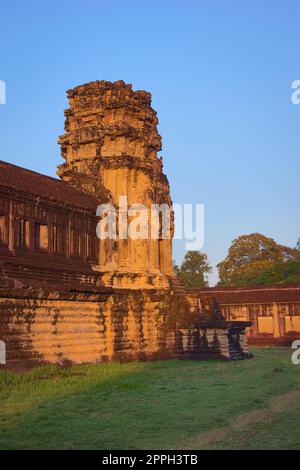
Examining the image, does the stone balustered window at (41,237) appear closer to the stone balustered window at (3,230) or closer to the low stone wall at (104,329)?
the stone balustered window at (3,230)

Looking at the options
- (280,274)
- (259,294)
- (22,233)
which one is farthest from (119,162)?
(280,274)

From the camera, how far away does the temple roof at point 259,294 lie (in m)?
43.3

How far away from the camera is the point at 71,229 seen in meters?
23.3

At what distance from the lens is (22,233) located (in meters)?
20.8

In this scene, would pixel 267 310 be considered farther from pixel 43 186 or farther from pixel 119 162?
pixel 43 186

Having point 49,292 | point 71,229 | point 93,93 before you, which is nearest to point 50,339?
point 49,292

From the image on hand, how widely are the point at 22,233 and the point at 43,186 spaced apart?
210 centimetres

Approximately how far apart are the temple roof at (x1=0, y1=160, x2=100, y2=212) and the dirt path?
10.4m

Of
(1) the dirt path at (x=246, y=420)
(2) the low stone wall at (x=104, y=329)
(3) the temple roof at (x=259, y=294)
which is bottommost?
(1) the dirt path at (x=246, y=420)

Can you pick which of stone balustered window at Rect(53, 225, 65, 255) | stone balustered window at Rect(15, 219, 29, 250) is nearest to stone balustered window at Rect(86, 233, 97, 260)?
stone balustered window at Rect(53, 225, 65, 255)

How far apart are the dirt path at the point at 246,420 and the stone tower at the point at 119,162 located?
406 inches

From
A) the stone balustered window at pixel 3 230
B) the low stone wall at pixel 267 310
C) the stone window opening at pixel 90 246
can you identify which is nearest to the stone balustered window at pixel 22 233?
the stone balustered window at pixel 3 230

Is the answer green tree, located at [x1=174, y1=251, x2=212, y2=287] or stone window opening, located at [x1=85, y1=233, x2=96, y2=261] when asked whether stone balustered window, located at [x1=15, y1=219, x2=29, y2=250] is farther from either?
green tree, located at [x1=174, y1=251, x2=212, y2=287]

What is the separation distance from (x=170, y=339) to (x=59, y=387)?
9.37 m
